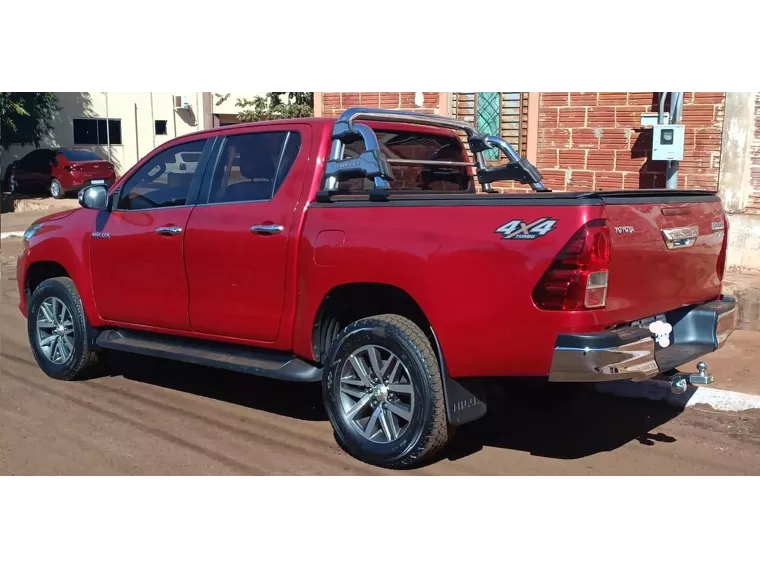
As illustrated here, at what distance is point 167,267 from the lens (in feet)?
18.7

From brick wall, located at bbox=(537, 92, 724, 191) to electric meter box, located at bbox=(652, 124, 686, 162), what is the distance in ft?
1.85

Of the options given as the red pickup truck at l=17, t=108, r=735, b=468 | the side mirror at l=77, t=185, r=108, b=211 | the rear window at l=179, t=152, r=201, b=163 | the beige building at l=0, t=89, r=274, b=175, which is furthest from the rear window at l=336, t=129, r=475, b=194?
the beige building at l=0, t=89, r=274, b=175

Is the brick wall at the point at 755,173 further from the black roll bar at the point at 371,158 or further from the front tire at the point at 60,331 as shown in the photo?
the front tire at the point at 60,331

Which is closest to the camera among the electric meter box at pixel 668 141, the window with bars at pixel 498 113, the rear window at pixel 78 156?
the electric meter box at pixel 668 141

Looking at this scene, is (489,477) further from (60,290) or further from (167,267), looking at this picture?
(60,290)

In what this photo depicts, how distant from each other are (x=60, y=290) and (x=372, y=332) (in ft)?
10.2

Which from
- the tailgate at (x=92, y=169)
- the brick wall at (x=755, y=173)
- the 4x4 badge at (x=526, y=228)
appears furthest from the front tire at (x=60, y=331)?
the tailgate at (x=92, y=169)

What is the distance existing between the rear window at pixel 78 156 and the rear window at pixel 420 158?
62.4 ft

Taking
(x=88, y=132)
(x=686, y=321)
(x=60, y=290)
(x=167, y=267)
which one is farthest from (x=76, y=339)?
(x=88, y=132)

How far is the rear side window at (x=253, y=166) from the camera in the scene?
5230 millimetres

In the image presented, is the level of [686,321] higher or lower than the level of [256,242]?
lower

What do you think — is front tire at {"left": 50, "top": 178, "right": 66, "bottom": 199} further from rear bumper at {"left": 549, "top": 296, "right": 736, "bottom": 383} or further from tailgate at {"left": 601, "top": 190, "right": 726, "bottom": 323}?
rear bumper at {"left": 549, "top": 296, "right": 736, "bottom": 383}

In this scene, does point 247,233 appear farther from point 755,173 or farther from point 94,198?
point 755,173

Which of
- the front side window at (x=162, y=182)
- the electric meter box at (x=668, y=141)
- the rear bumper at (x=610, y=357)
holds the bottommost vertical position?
the rear bumper at (x=610, y=357)
